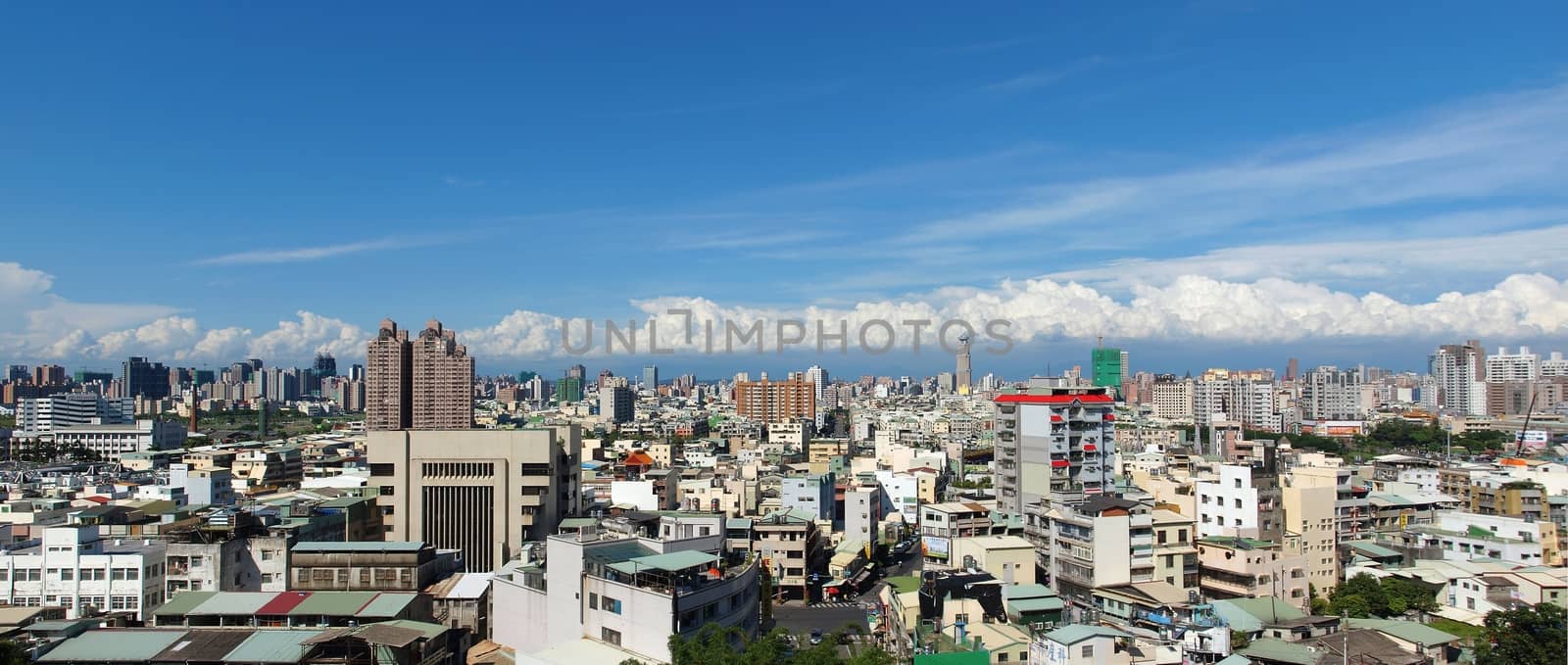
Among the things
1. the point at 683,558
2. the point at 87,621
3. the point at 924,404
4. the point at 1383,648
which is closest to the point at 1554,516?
the point at 1383,648

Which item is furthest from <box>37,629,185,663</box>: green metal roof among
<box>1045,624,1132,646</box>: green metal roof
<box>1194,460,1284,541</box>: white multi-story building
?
<box>1194,460,1284,541</box>: white multi-story building

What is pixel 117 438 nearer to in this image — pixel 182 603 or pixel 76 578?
pixel 76 578

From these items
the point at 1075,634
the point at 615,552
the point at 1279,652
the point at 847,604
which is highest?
the point at 615,552

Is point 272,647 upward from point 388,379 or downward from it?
downward

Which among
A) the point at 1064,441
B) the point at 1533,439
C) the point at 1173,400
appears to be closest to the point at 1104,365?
the point at 1173,400

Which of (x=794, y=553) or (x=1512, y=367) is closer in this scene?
(x=794, y=553)
